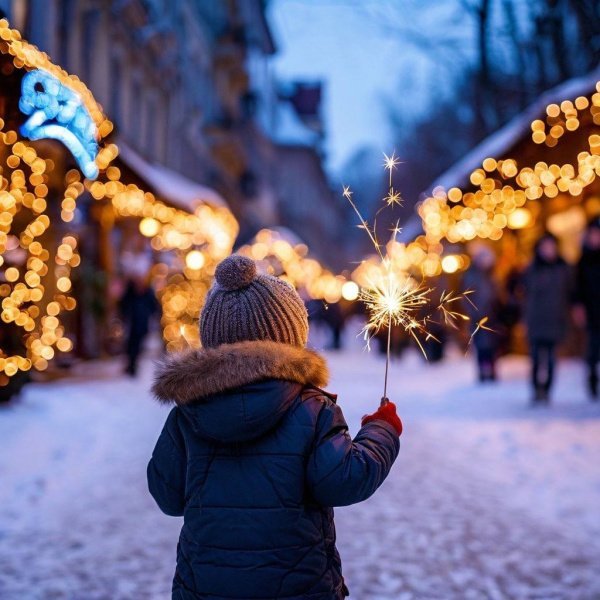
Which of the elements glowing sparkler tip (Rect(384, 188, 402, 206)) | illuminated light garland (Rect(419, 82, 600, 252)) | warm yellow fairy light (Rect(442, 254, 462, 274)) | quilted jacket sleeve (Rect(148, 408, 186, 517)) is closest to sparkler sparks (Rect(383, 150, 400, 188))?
glowing sparkler tip (Rect(384, 188, 402, 206))

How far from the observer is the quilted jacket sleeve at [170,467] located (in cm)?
271

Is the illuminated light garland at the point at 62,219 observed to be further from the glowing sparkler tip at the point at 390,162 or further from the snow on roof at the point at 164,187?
the glowing sparkler tip at the point at 390,162

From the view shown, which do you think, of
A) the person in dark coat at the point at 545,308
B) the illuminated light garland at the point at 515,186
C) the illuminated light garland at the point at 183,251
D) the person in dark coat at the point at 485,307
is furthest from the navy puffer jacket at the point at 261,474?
the illuminated light garland at the point at 183,251

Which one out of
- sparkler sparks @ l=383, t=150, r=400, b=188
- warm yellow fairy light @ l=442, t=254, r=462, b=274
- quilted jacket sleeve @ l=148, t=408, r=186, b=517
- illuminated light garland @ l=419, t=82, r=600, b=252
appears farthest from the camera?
illuminated light garland @ l=419, t=82, r=600, b=252

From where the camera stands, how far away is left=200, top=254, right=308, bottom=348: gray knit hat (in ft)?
8.66

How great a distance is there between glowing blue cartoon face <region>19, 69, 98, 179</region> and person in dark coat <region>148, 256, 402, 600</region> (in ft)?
6.63

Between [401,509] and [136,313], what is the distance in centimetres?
980

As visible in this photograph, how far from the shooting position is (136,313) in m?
15.4

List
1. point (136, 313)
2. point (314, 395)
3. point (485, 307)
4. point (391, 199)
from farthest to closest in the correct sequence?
point (136, 313) → point (485, 307) → point (391, 199) → point (314, 395)

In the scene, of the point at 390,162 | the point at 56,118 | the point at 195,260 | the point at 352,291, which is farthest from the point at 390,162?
the point at 195,260

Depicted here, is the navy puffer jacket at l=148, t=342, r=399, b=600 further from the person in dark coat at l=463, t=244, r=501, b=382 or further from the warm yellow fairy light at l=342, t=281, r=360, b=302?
the person in dark coat at l=463, t=244, r=501, b=382

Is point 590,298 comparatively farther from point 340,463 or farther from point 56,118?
point 340,463

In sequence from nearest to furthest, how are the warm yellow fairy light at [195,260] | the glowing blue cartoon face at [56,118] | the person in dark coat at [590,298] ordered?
1. the glowing blue cartoon face at [56,118]
2. the person in dark coat at [590,298]
3. the warm yellow fairy light at [195,260]

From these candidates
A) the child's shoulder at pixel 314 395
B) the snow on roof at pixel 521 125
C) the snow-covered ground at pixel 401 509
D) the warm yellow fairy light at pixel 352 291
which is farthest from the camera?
the snow on roof at pixel 521 125
